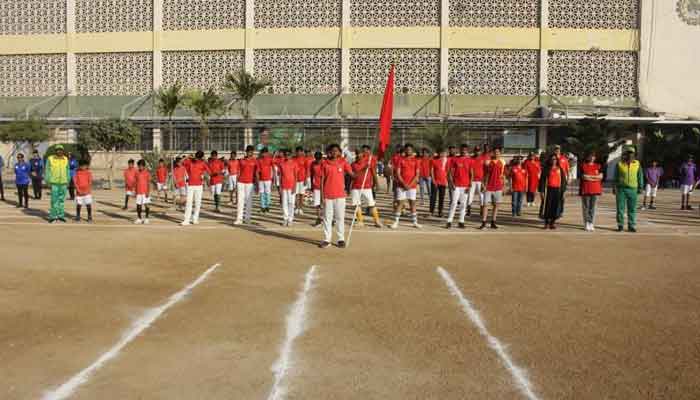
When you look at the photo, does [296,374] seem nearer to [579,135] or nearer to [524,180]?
[524,180]

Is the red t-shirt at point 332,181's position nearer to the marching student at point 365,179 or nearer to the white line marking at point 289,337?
the marching student at point 365,179

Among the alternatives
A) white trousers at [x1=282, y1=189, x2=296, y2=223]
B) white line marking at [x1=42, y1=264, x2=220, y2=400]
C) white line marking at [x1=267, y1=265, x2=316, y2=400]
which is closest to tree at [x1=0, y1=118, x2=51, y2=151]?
white trousers at [x1=282, y1=189, x2=296, y2=223]

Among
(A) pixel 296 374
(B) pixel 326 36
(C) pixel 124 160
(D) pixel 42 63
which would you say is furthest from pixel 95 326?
(D) pixel 42 63

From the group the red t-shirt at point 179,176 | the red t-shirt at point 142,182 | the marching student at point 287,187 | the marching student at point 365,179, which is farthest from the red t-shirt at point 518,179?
the red t-shirt at point 142,182

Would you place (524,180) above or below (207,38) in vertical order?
below

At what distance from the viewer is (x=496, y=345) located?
16.8ft

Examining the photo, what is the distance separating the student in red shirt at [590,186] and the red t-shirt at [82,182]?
36.2 ft

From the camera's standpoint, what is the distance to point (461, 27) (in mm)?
34281

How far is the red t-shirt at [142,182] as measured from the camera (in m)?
14.1

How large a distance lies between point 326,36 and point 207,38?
7.01 meters

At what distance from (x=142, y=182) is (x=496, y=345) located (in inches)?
430

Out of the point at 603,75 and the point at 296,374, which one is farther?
the point at 603,75

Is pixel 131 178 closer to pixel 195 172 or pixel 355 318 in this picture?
pixel 195 172

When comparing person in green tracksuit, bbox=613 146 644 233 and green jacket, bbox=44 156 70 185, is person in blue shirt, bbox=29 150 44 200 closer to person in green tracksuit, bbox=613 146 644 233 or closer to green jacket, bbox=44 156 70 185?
green jacket, bbox=44 156 70 185
